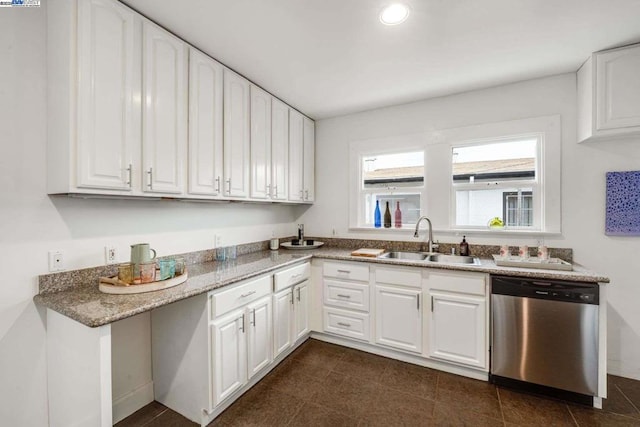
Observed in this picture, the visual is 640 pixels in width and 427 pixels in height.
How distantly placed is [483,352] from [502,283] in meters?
0.58

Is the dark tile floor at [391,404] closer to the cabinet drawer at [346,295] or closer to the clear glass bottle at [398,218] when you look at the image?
the cabinet drawer at [346,295]

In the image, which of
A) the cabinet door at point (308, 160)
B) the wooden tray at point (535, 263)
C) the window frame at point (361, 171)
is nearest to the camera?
the wooden tray at point (535, 263)

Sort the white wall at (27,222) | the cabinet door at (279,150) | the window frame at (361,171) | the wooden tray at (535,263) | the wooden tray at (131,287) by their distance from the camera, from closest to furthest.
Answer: the white wall at (27,222)
the wooden tray at (131,287)
the wooden tray at (535,263)
the cabinet door at (279,150)
the window frame at (361,171)

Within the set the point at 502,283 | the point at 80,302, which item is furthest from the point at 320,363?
the point at 80,302

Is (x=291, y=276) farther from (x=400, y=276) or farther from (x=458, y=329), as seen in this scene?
(x=458, y=329)

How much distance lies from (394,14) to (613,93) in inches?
70.5

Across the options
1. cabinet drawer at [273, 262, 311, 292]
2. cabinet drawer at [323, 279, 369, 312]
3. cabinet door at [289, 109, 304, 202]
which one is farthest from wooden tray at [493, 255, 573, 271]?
cabinet door at [289, 109, 304, 202]

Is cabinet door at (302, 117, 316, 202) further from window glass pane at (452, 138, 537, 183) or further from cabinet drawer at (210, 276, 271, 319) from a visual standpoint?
window glass pane at (452, 138, 537, 183)

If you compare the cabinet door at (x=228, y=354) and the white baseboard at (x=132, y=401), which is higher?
the cabinet door at (x=228, y=354)

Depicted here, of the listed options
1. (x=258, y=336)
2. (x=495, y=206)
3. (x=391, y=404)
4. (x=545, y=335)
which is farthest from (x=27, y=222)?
(x=495, y=206)

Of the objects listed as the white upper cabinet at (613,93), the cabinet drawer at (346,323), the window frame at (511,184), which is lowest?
the cabinet drawer at (346,323)

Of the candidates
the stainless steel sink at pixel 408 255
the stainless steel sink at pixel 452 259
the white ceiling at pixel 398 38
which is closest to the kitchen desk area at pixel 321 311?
the stainless steel sink at pixel 452 259

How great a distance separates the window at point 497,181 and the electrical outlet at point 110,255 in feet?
9.75

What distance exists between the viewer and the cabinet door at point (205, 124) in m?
1.93
